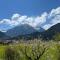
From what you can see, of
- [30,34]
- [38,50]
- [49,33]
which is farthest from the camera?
[49,33]

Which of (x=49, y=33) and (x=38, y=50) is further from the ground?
(x=49, y=33)

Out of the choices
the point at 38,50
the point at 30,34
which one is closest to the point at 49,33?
the point at 30,34

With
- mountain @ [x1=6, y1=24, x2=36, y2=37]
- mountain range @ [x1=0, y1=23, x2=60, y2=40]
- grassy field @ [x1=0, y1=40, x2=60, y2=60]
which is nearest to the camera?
grassy field @ [x1=0, y1=40, x2=60, y2=60]

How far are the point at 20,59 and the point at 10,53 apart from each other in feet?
6.73

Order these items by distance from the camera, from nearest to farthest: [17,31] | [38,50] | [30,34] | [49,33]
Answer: [38,50]
[30,34]
[49,33]
[17,31]

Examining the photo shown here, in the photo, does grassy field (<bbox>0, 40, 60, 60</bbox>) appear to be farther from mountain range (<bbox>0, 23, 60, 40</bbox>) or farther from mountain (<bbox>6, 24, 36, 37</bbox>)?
mountain (<bbox>6, 24, 36, 37</bbox>)

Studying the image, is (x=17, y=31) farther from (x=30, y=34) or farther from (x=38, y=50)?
(x=38, y=50)

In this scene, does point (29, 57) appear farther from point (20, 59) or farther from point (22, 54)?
point (20, 59)

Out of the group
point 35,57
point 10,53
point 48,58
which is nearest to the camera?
point 35,57

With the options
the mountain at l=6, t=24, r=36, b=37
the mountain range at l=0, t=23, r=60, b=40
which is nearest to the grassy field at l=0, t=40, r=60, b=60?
the mountain range at l=0, t=23, r=60, b=40

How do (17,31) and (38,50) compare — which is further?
(17,31)

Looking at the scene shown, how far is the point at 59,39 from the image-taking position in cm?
2058

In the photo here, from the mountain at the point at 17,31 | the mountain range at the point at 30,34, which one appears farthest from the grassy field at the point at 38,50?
the mountain at the point at 17,31

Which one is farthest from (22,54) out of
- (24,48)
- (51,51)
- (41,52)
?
(51,51)
